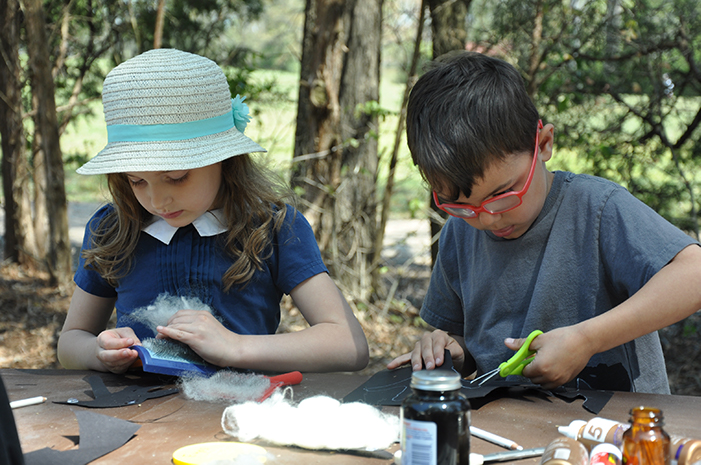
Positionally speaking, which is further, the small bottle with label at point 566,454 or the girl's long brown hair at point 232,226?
the girl's long brown hair at point 232,226

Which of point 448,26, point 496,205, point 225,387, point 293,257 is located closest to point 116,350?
point 225,387

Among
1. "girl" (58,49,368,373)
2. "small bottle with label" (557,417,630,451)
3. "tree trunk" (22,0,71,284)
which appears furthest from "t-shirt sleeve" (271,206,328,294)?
"tree trunk" (22,0,71,284)

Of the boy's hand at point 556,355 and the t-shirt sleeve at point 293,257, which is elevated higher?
the t-shirt sleeve at point 293,257

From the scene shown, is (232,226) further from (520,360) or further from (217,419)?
(520,360)

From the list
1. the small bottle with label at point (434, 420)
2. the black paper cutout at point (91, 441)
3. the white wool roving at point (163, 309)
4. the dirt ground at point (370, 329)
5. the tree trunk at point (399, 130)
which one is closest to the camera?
the small bottle with label at point (434, 420)

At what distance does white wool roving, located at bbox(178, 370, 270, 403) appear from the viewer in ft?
4.87

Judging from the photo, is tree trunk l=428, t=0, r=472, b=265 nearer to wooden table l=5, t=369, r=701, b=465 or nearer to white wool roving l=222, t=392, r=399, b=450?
wooden table l=5, t=369, r=701, b=465

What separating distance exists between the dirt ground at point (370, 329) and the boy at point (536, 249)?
2437 mm

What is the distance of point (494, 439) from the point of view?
1182 millimetres

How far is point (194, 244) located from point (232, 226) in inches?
5.2

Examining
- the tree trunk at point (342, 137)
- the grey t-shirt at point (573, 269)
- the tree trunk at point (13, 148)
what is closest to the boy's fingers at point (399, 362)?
the grey t-shirt at point (573, 269)

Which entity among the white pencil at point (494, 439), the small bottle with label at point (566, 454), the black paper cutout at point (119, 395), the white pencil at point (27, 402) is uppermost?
the small bottle with label at point (566, 454)

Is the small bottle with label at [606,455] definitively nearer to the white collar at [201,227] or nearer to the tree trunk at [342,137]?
the white collar at [201,227]

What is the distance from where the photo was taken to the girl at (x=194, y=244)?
1.67m
